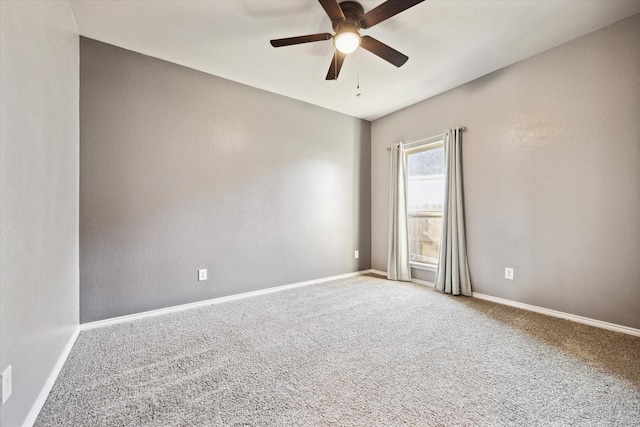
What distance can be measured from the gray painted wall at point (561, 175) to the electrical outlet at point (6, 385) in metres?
3.64

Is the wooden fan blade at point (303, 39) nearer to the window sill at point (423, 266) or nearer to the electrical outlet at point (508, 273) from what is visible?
the electrical outlet at point (508, 273)

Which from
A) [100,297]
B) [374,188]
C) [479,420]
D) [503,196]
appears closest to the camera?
[479,420]

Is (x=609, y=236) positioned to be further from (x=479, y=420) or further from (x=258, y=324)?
(x=258, y=324)

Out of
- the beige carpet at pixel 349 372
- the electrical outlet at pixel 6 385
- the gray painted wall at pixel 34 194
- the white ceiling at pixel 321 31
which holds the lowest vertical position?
the beige carpet at pixel 349 372

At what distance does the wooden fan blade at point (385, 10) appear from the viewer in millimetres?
1637

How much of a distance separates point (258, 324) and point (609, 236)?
3048mm

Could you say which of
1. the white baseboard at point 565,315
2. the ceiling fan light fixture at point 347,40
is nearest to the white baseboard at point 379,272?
the white baseboard at point 565,315

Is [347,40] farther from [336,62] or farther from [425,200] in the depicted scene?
[425,200]

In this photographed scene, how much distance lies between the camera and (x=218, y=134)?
9.75 ft

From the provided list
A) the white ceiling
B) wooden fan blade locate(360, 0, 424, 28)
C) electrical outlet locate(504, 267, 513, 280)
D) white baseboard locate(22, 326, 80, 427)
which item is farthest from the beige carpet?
the white ceiling

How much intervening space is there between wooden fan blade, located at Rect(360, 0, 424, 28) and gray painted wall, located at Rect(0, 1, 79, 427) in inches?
71.9

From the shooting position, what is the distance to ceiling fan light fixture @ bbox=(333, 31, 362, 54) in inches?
76.7

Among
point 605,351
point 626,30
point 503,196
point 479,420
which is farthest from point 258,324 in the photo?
point 626,30

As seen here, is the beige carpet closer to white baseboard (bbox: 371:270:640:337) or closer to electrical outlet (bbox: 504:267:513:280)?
white baseboard (bbox: 371:270:640:337)
